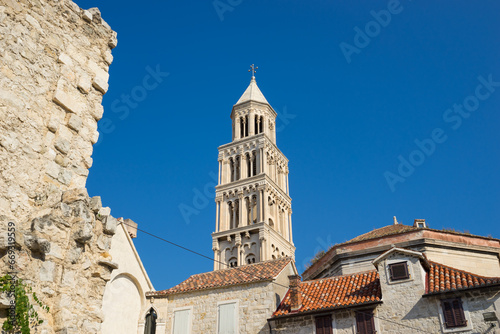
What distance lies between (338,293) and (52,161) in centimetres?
1797

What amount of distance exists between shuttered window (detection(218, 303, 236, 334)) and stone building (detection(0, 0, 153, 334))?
1738 cm

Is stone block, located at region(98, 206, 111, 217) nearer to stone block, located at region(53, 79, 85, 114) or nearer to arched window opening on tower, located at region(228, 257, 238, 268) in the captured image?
stone block, located at region(53, 79, 85, 114)

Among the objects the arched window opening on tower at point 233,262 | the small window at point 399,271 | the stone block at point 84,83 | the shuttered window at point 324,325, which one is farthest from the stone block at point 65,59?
the arched window opening on tower at point 233,262

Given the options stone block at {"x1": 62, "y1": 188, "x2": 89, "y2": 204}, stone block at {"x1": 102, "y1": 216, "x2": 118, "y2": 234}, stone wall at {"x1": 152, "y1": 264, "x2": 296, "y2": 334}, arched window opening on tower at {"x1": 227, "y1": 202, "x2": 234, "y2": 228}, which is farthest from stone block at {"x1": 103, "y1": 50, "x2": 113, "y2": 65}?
arched window opening on tower at {"x1": 227, "y1": 202, "x2": 234, "y2": 228}

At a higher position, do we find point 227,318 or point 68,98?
point 227,318

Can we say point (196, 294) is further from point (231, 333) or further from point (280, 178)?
point (280, 178)

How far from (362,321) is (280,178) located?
47.5m

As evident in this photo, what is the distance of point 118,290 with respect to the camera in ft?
56.6

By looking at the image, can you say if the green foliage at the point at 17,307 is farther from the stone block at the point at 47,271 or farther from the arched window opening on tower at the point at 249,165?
the arched window opening on tower at the point at 249,165

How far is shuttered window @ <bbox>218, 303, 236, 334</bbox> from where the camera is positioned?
21.4 m

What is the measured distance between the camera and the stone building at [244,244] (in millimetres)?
21906

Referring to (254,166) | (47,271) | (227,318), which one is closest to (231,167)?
(254,166)

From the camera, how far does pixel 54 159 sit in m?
5.00

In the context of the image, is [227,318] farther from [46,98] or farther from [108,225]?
[46,98]
